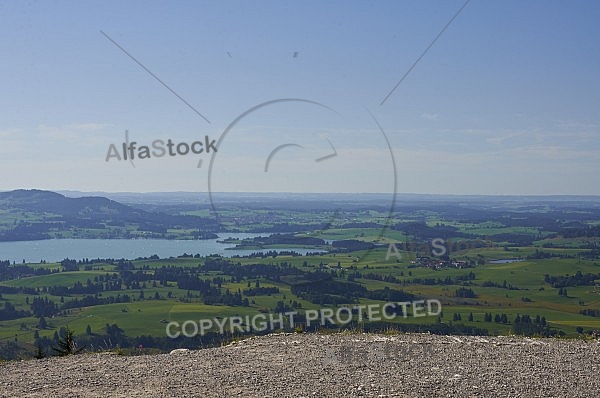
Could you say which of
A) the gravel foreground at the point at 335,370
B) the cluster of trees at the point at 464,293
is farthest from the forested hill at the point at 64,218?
the gravel foreground at the point at 335,370

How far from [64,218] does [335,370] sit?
69946 millimetres

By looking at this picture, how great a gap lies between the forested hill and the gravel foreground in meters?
37.9

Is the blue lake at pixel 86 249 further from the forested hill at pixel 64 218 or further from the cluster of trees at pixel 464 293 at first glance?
the cluster of trees at pixel 464 293

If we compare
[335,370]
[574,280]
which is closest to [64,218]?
[574,280]

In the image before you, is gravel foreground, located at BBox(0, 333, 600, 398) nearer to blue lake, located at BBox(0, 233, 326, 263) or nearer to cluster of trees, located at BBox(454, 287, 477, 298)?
cluster of trees, located at BBox(454, 287, 477, 298)

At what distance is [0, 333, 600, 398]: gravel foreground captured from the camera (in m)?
9.15

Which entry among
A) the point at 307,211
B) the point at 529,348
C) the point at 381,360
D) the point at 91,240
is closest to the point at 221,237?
the point at 307,211

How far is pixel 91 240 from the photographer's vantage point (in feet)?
220

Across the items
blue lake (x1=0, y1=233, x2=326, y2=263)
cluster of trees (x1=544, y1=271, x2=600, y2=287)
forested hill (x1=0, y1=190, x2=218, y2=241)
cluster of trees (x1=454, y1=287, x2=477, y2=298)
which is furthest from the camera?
forested hill (x1=0, y1=190, x2=218, y2=241)

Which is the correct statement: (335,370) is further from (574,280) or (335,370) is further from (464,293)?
(574,280)

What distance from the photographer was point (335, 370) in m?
10.3

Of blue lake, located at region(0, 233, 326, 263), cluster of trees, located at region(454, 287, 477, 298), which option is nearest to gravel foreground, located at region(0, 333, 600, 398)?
cluster of trees, located at region(454, 287, 477, 298)

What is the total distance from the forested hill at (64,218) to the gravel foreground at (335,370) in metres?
37.9

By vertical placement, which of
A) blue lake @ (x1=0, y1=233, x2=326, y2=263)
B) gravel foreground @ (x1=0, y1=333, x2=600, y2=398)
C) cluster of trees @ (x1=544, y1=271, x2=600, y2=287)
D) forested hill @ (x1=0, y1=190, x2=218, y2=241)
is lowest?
cluster of trees @ (x1=544, y1=271, x2=600, y2=287)
